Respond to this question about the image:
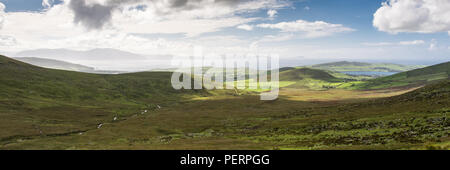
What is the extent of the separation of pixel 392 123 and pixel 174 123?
67.7m

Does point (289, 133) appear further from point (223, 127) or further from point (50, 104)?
point (50, 104)

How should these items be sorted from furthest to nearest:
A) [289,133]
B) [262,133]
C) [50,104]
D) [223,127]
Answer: [50,104] → [223,127] → [262,133] → [289,133]

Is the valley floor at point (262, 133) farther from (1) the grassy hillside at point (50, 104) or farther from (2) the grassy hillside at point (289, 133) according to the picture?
(1) the grassy hillside at point (50, 104)

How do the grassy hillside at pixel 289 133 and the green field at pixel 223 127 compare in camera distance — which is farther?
the green field at pixel 223 127

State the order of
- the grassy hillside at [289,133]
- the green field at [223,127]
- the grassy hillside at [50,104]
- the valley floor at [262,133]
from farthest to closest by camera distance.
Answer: the grassy hillside at [50,104], the green field at [223,127], the valley floor at [262,133], the grassy hillside at [289,133]

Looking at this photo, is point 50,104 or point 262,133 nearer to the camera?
point 262,133

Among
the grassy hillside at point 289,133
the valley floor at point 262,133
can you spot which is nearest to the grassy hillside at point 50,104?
the valley floor at point 262,133

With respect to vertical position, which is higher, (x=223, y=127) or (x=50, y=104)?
(x=50, y=104)

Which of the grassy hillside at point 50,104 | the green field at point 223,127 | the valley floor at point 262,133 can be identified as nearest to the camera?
the valley floor at point 262,133

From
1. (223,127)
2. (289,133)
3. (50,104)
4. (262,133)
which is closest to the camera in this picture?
(289,133)

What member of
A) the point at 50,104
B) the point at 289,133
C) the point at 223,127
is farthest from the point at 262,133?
the point at 50,104
